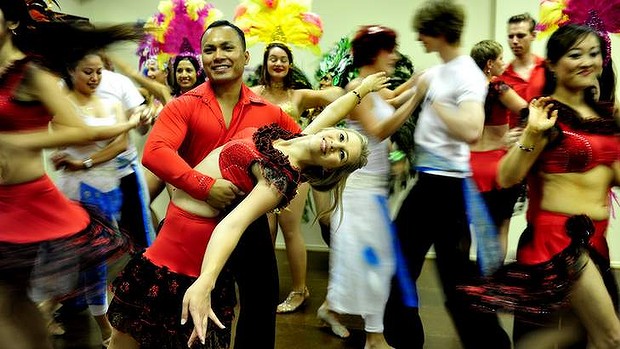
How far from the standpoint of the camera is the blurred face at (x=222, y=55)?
2225 millimetres

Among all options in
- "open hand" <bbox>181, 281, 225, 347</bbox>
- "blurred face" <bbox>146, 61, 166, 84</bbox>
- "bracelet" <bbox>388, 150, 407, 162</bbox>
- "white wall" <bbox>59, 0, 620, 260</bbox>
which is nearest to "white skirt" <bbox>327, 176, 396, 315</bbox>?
"bracelet" <bbox>388, 150, 407, 162</bbox>

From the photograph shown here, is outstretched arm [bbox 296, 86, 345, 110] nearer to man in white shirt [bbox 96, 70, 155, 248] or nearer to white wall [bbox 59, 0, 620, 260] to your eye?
man in white shirt [bbox 96, 70, 155, 248]

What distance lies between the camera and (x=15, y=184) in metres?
1.80

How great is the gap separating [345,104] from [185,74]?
1695 millimetres

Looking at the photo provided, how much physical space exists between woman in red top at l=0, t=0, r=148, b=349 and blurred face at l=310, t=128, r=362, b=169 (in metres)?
0.67

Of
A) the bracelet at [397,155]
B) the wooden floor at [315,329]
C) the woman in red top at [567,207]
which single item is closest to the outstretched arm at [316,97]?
the bracelet at [397,155]

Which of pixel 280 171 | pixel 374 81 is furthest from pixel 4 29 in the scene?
pixel 374 81

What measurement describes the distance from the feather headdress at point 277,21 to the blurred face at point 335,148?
1848mm

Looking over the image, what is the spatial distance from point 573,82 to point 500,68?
62.3 inches

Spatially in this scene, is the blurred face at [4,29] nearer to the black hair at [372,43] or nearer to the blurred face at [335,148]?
the blurred face at [335,148]

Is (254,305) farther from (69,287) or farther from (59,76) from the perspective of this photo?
(59,76)

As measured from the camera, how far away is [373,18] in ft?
15.9

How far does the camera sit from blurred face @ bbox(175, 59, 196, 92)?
3.81 m

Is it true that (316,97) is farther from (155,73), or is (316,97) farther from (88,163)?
(155,73)
